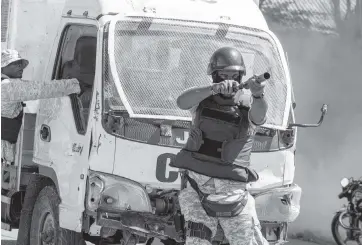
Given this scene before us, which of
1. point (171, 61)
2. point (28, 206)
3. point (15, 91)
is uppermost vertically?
point (171, 61)

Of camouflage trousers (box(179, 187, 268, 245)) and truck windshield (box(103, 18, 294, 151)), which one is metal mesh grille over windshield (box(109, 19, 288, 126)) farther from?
camouflage trousers (box(179, 187, 268, 245))

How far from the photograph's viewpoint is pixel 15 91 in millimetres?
8977

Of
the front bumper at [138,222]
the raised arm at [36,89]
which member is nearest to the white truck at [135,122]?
the front bumper at [138,222]

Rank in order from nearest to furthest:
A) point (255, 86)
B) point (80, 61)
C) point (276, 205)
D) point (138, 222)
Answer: point (255, 86)
point (138, 222)
point (276, 205)
point (80, 61)

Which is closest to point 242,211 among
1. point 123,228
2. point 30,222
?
point 123,228

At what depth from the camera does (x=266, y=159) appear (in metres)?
8.74

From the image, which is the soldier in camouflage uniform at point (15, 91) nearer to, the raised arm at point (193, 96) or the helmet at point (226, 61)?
the raised arm at point (193, 96)

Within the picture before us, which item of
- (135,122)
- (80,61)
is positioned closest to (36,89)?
(80,61)

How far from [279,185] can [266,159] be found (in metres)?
0.25

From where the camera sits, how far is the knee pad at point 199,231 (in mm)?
7449

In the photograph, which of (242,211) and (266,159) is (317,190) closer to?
(266,159)

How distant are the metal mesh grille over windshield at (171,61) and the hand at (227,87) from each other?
4.35 ft

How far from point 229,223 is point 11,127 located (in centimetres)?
280

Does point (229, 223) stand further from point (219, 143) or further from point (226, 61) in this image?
point (226, 61)
